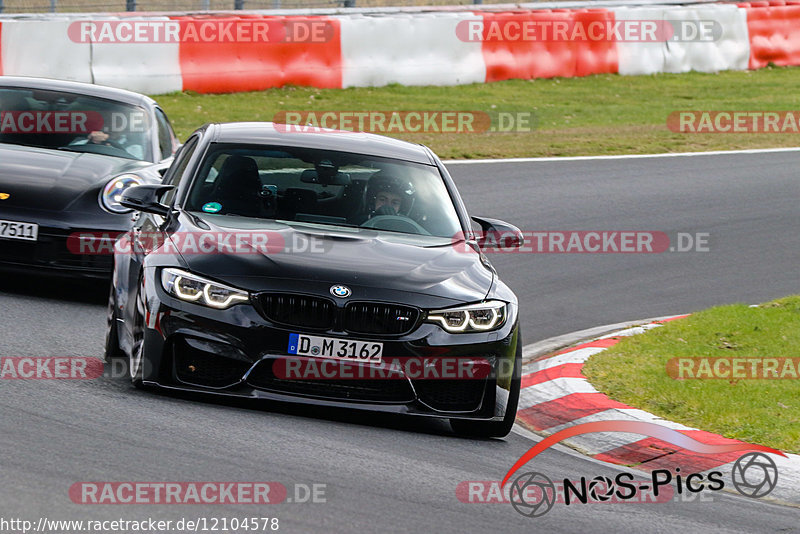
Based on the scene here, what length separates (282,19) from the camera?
62.2ft

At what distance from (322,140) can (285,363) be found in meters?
1.97

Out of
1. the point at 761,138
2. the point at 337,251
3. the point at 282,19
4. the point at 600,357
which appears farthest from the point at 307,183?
the point at 761,138

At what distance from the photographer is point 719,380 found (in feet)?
26.9

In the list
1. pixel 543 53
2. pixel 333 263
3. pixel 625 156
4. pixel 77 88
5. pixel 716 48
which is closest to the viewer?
pixel 333 263

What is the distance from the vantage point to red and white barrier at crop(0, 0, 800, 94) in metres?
17.7

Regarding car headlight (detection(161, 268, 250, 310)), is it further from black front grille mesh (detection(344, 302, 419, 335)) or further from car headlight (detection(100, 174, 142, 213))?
car headlight (detection(100, 174, 142, 213))

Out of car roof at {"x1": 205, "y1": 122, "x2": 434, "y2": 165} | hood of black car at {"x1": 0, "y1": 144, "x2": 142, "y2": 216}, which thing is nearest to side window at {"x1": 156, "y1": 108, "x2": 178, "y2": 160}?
hood of black car at {"x1": 0, "y1": 144, "x2": 142, "y2": 216}

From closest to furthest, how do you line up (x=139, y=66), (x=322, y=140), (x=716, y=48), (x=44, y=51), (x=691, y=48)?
(x=322, y=140) < (x=44, y=51) < (x=139, y=66) < (x=691, y=48) < (x=716, y=48)

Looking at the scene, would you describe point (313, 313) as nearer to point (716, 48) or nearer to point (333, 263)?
point (333, 263)

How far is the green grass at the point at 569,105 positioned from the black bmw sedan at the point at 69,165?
19.6 feet

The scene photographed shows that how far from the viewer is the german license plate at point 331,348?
244 inches

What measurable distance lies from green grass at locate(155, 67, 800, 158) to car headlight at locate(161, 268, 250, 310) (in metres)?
10.5

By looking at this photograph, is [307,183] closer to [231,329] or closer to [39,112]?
[231,329]

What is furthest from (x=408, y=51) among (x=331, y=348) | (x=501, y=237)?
(x=331, y=348)
